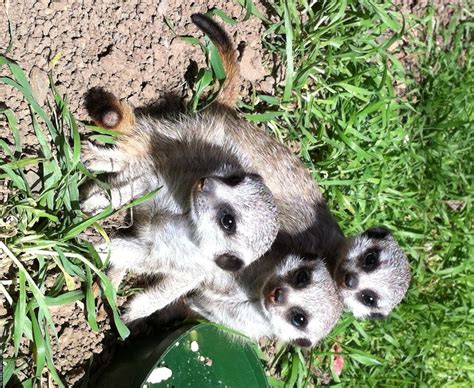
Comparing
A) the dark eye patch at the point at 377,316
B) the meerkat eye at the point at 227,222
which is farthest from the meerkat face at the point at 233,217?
the dark eye patch at the point at 377,316

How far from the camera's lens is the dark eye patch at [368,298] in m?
3.25

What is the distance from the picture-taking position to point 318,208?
3373mm

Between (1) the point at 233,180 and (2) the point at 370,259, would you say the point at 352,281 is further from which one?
(1) the point at 233,180

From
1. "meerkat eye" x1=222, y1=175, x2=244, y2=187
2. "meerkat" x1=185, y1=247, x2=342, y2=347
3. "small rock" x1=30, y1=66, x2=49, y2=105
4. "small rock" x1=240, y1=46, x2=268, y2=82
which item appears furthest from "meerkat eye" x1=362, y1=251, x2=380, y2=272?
"small rock" x1=30, y1=66, x2=49, y2=105

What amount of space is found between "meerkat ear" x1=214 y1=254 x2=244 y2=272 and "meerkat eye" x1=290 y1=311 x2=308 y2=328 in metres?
0.43

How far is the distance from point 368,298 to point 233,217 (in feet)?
3.25

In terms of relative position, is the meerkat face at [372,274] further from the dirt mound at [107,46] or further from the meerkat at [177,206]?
the dirt mound at [107,46]

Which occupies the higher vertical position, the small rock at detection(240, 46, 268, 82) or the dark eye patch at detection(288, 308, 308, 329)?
the small rock at detection(240, 46, 268, 82)

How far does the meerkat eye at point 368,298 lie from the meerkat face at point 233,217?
753 millimetres

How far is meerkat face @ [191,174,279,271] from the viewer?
2.56 meters

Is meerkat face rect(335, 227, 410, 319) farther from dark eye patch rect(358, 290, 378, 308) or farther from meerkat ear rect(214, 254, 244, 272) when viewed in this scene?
meerkat ear rect(214, 254, 244, 272)

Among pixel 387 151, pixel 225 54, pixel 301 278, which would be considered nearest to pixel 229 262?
pixel 301 278

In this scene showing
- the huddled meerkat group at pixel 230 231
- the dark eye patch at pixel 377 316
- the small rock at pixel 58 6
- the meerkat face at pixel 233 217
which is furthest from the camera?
the dark eye patch at pixel 377 316

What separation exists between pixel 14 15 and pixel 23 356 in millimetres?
1304
